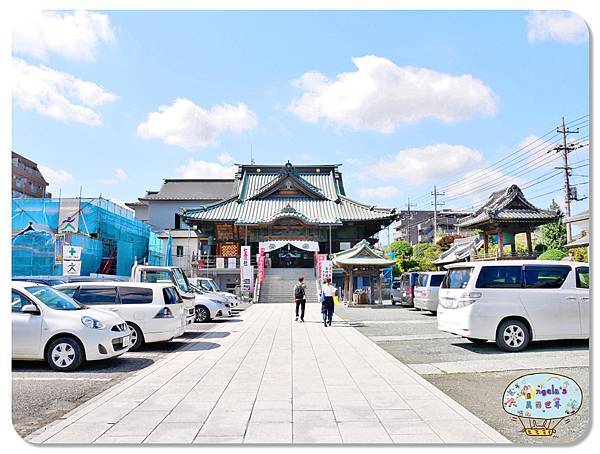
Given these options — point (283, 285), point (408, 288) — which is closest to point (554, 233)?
point (408, 288)

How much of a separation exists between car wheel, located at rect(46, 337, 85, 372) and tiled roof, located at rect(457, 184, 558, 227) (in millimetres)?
18528

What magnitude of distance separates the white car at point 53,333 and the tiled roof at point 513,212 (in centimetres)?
1826

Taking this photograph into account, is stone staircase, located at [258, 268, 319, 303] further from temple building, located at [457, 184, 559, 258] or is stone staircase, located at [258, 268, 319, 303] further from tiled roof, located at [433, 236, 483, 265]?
tiled roof, located at [433, 236, 483, 265]

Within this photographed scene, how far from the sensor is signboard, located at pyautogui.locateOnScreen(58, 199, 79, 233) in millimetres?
20781

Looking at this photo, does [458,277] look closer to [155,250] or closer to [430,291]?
[430,291]

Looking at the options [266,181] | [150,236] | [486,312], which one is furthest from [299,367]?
[266,181]

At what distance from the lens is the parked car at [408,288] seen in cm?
2103

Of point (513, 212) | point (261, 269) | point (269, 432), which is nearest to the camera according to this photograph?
point (269, 432)

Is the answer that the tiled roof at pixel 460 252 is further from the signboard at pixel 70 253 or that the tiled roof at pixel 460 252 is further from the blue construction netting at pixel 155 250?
the signboard at pixel 70 253

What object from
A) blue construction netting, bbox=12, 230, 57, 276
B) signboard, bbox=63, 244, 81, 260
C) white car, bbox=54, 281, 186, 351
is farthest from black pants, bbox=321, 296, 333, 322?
blue construction netting, bbox=12, 230, 57, 276

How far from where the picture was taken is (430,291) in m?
17.3

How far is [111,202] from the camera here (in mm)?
27609

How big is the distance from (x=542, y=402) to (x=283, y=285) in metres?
24.4

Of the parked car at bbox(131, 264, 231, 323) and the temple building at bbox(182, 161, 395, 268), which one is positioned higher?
the temple building at bbox(182, 161, 395, 268)
